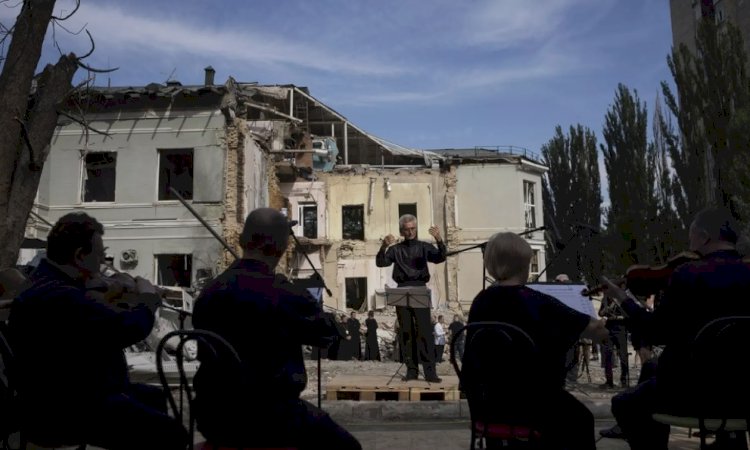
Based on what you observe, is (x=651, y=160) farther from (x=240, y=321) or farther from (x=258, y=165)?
(x=240, y=321)

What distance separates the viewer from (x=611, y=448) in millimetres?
4426

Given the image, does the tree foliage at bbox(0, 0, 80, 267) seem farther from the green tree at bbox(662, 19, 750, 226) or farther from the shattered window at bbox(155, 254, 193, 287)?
the green tree at bbox(662, 19, 750, 226)

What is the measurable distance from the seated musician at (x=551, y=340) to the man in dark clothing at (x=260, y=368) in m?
0.79

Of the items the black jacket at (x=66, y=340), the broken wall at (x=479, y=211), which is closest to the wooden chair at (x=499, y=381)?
the black jacket at (x=66, y=340)

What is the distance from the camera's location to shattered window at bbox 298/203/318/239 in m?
28.0

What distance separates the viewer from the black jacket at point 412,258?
7.01m

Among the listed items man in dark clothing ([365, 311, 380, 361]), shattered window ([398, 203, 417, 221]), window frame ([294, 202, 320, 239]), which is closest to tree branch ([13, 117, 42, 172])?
man in dark clothing ([365, 311, 380, 361])

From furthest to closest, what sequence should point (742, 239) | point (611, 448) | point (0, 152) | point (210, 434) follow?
point (0, 152) → point (611, 448) → point (742, 239) → point (210, 434)

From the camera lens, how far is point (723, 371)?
2717mm

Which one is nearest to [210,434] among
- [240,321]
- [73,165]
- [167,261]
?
[240,321]

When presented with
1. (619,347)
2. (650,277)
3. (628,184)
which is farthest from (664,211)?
(650,277)

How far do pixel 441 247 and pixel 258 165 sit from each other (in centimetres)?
1613

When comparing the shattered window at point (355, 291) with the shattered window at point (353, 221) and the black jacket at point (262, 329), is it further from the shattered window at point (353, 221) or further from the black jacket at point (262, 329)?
the black jacket at point (262, 329)

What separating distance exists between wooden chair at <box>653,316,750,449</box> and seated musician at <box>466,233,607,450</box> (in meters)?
0.46
